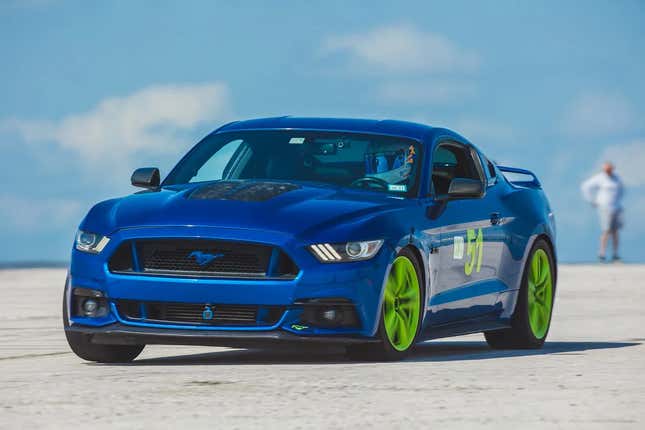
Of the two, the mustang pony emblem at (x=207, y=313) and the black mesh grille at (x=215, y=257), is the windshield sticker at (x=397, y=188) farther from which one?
the mustang pony emblem at (x=207, y=313)

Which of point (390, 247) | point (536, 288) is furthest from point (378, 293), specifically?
point (536, 288)

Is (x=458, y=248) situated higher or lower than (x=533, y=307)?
higher

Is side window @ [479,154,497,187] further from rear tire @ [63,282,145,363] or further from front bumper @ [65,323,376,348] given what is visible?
rear tire @ [63,282,145,363]

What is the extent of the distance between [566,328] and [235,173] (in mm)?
4670

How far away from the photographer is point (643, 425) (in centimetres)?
733

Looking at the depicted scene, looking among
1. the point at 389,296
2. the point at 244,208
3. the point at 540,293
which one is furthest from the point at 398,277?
the point at 540,293

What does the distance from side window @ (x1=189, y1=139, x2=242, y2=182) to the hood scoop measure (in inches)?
34.7

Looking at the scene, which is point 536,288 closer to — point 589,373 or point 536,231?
point 536,231

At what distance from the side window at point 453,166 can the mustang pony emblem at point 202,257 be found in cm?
296

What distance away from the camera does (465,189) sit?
36.2 ft

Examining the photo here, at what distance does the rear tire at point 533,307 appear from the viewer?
12.5 meters

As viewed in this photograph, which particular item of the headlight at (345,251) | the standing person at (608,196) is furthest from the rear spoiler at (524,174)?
the standing person at (608,196)

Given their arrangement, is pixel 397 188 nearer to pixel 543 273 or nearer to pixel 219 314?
pixel 219 314

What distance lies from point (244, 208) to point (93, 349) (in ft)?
4.33
